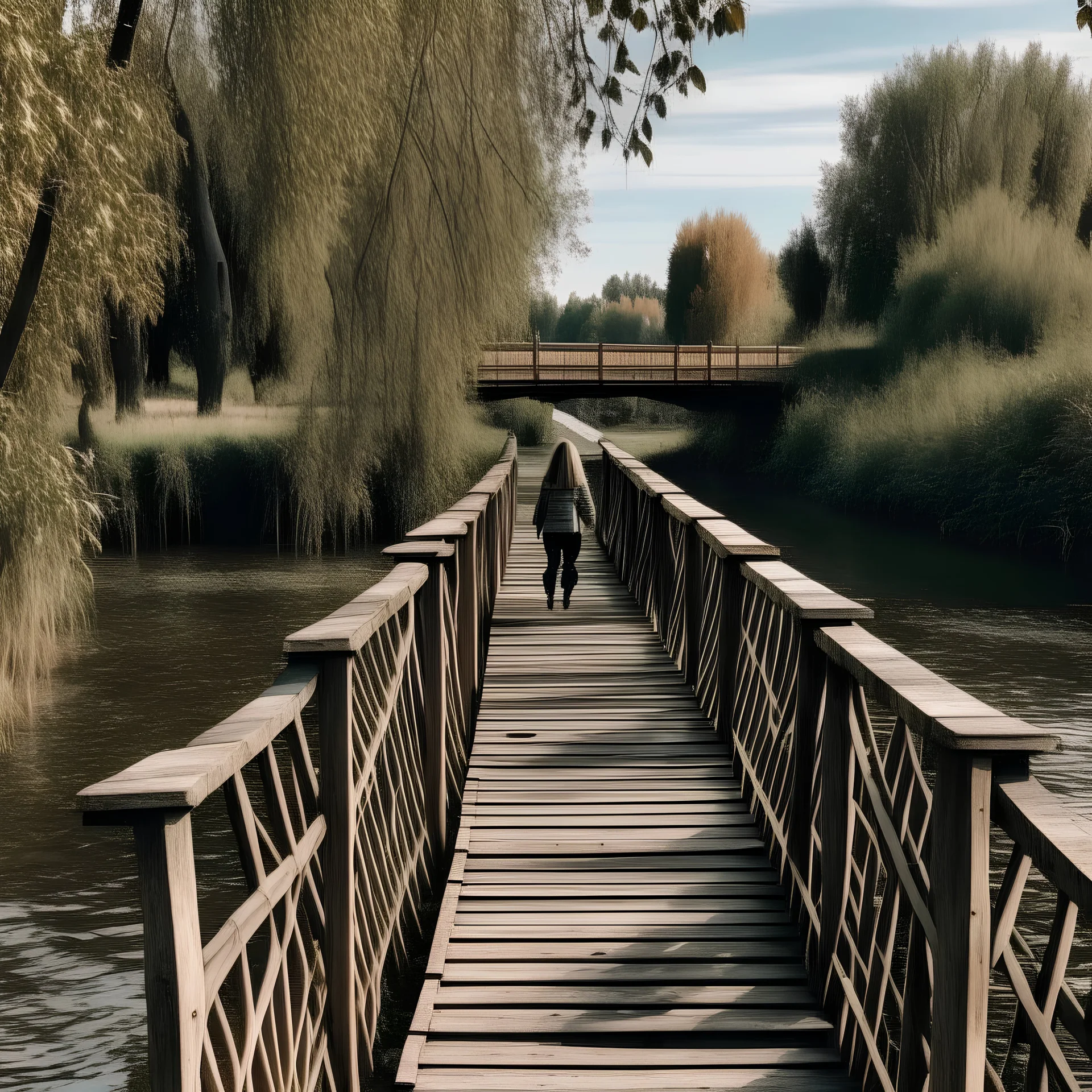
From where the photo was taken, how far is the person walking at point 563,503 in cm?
951

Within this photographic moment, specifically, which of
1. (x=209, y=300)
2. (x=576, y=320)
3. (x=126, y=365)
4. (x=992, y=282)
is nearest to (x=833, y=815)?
(x=209, y=300)

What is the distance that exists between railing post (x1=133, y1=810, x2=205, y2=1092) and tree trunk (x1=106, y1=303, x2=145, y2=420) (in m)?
21.8

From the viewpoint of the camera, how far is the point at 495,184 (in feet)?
52.6

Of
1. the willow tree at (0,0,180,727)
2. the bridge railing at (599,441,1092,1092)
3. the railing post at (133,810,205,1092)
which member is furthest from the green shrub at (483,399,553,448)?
the railing post at (133,810,205,1092)

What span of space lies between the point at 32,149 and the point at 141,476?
13.3 m

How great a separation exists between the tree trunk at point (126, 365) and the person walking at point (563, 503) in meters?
14.6

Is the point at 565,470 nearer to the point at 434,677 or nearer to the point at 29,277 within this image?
the point at 29,277

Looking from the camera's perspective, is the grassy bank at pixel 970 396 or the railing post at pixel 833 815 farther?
the grassy bank at pixel 970 396

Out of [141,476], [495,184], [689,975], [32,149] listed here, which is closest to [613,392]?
[141,476]

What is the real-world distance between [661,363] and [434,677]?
3161 cm

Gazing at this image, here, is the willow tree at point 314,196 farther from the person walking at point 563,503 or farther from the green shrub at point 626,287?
the green shrub at point 626,287

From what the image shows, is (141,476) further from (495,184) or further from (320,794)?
(320,794)

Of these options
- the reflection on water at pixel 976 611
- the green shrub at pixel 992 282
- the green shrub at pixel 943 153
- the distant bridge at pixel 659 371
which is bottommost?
the reflection on water at pixel 976 611

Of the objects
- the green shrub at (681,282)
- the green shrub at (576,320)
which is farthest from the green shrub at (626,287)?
the green shrub at (681,282)
